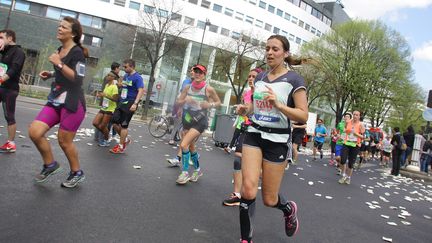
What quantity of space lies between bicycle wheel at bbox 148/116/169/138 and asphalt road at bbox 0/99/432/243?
5957 millimetres

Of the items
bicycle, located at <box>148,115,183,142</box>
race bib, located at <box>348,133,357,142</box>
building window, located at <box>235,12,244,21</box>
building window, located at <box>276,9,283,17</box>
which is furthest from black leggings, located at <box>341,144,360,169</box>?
building window, located at <box>276,9,283,17</box>

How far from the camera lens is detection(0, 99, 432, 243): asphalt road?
3545mm

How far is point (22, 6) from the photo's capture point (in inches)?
1779

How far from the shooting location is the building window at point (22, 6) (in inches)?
1774

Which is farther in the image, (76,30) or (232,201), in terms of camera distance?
(232,201)

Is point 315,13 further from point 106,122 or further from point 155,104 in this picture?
point 106,122

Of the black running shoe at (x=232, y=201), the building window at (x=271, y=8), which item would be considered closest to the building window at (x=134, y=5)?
the building window at (x=271, y=8)

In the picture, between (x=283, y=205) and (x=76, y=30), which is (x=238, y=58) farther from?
(x=283, y=205)

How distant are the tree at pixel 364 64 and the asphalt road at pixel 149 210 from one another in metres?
33.5

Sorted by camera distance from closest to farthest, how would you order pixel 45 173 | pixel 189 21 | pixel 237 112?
pixel 237 112 < pixel 45 173 < pixel 189 21

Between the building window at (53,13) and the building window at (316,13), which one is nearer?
the building window at (53,13)

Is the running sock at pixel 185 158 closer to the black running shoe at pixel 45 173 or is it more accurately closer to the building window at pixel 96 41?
the black running shoe at pixel 45 173

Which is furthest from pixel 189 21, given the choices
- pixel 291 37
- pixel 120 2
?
pixel 291 37

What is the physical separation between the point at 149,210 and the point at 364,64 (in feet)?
128
